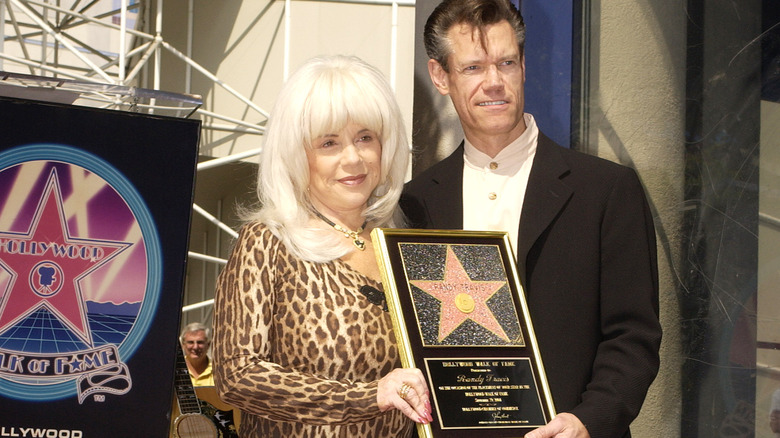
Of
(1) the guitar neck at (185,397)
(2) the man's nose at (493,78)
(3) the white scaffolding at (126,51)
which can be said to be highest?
(3) the white scaffolding at (126,51)

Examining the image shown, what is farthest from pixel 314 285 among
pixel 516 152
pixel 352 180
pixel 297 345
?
pixel 516 152

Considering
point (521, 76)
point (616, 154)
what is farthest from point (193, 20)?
point (521, 76)

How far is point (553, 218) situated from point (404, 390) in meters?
0.70

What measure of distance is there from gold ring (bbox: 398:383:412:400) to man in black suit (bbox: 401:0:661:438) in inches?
12.0

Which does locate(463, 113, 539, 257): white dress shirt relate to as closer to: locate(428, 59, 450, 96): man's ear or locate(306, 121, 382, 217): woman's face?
locate(428, 59, 450, 96): man's ear

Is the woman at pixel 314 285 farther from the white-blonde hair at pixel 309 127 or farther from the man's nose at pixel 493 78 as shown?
the man's nose at pixel 493 78

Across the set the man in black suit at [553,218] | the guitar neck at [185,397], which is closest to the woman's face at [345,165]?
the man in black suit at [553,218]

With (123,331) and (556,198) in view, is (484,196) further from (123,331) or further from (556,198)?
(123,331)

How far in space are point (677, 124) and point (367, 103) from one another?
187 centimetres

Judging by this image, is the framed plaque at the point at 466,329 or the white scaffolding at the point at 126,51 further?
the white scaffolding at the point at 126,51

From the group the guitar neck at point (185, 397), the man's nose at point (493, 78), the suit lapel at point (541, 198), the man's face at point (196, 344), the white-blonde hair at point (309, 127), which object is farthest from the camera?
the man's face at point (196, 344)

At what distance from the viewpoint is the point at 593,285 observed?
2.37m

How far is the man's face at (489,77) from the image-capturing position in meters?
2.56

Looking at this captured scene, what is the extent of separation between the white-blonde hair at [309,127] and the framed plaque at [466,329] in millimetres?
189
